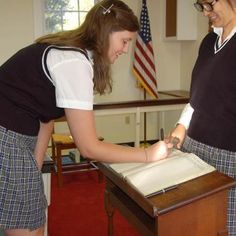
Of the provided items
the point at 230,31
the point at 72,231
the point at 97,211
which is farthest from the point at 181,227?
the point at 97,211

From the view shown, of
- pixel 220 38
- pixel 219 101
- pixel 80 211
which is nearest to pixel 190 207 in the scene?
pixel 219 101

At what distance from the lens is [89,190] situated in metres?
3.41

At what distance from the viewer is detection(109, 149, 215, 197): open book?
1144 mm

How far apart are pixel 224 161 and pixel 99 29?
26.8 inches

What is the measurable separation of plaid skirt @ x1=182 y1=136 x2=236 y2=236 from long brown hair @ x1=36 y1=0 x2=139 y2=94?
0.54 meters

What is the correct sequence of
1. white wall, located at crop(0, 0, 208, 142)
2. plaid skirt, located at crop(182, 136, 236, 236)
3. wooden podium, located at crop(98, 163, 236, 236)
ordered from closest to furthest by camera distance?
wooden podium, located at crop(98, 163, 236, 236)
plaid skirt, located at crop(182, 136, 236, 236)
white wall, located at crop(0, 0, 208, 142)

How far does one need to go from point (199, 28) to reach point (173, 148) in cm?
344

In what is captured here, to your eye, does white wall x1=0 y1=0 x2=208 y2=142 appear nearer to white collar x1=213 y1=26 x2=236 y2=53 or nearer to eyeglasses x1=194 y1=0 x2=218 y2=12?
white collar x1=213 y1=26 x2=236 y2=53

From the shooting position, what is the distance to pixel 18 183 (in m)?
1.28

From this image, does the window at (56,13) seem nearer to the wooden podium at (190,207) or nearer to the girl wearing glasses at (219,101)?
the girl wearing glasses at (219,101)

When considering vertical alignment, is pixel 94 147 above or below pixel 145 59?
below

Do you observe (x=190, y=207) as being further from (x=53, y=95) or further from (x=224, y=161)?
(x=53, y=95)

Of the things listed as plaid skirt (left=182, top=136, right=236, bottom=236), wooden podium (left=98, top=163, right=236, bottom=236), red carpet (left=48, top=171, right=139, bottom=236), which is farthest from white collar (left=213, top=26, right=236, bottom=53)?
red carpet (left=48, top=171, right=139, bottom=236)

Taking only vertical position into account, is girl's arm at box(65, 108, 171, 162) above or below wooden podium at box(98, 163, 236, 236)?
above
